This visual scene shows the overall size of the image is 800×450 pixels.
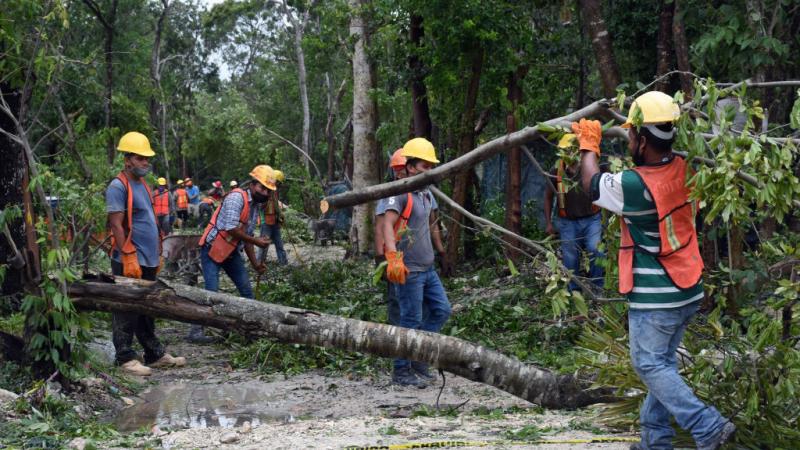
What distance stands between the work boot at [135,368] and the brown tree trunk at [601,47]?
16.7ft

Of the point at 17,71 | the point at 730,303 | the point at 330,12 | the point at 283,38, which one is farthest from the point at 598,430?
the point at 283,38

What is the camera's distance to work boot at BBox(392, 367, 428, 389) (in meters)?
7.43

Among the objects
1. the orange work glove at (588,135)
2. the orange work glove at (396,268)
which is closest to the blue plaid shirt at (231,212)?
the orange work glove at (396,268)

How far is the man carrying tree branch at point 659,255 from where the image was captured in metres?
4.47

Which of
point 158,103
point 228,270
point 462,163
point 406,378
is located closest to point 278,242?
point 228,270

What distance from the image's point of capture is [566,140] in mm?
5305

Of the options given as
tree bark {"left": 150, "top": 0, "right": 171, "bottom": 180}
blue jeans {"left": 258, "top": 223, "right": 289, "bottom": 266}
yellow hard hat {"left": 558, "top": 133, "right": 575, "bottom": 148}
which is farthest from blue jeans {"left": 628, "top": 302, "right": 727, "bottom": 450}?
tree bark {"left": 150, "top": 0, "right": 171, "bottom": 180}

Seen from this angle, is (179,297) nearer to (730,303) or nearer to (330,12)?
(730,303)

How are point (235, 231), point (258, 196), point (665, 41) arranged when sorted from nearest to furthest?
1. point (235, 231)
2. point (258, 196)
3. point (665, 41)

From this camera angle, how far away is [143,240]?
316 inches

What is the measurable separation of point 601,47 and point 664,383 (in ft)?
18.5

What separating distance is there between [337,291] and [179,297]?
5.05m

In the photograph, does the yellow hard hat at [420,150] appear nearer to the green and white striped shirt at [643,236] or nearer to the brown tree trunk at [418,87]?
the green and white striped shirt at [643,236]

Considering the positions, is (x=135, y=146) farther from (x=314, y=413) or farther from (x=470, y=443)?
(x=470, y=443)
